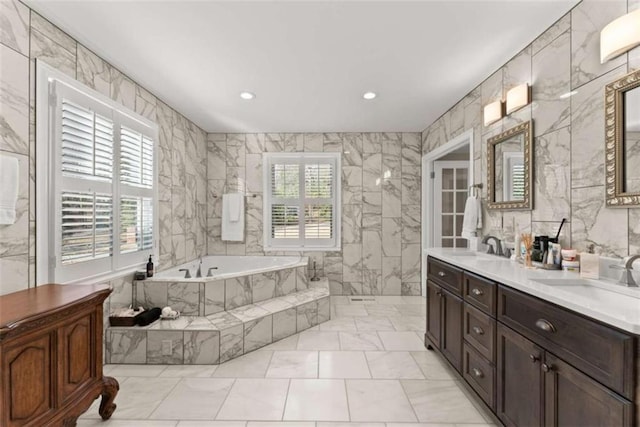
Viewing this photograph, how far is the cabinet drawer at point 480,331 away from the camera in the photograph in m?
1.73

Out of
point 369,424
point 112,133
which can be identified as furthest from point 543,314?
point 112,133

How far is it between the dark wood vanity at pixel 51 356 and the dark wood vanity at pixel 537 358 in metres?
2.24

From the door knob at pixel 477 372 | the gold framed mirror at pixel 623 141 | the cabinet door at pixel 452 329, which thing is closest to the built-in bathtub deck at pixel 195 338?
the cabinet door at pixel 452 329

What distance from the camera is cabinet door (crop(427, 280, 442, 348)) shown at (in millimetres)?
2504

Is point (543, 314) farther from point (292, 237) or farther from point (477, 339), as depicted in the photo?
point (292, 237)

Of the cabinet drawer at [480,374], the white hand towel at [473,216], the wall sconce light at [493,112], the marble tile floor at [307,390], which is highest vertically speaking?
the wall sconce light at [493,112]

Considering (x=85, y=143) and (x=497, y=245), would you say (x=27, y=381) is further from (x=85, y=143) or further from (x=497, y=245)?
(x=497, y=245)

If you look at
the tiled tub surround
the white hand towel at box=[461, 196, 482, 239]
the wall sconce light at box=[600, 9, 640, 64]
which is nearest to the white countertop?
the white hand towel at box=[461, 196, 482, 239]

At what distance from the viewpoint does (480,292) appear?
6.06 feet

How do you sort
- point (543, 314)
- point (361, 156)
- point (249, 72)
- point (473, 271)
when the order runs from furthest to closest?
point (361, 156), point (249, 72), point (473, 271), point (543, 314)

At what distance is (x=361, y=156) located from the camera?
4590mm

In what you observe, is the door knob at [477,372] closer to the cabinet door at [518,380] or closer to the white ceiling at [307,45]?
the cabinet door at [518,380]

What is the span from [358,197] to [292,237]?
1.18m

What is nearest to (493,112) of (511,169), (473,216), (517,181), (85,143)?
A: (511,169)
